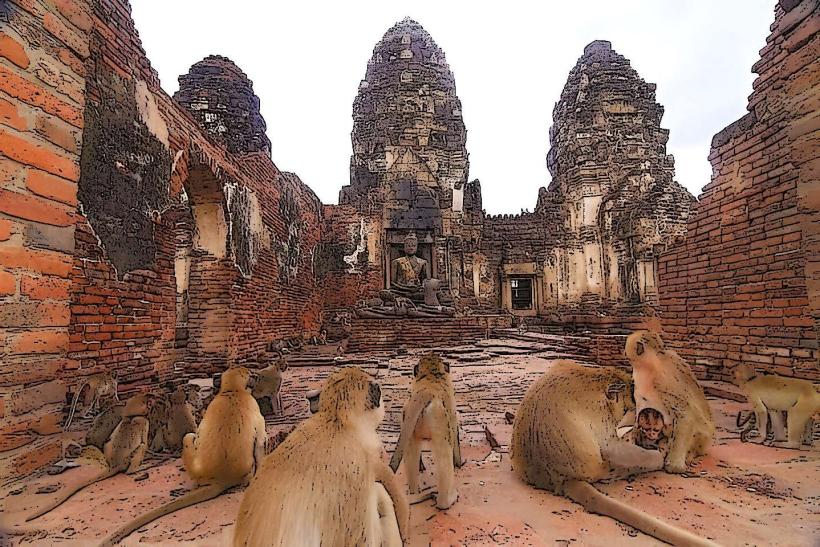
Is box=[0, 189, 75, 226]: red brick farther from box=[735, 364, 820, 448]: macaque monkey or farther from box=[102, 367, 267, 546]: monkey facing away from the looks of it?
box=[735, 364, 820, 448]: macaque monkey

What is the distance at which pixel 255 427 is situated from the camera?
2643mm

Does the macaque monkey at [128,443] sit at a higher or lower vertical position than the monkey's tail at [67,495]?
higher

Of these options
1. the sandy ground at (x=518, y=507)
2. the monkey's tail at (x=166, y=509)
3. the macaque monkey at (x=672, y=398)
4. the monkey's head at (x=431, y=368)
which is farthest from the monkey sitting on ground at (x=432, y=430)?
the macaque monkey at (x=672, y=398)

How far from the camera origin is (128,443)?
288cm

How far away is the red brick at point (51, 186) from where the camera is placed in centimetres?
238

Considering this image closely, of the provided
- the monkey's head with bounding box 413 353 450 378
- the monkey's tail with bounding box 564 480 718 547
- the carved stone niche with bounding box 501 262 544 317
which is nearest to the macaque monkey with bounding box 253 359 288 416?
the monkey's head with bounding box 413 353 450 378

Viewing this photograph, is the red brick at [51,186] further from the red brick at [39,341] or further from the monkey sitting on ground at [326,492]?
the monkey sitting on ground at [326,492]

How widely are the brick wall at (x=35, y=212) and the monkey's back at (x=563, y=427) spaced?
2.83 metres

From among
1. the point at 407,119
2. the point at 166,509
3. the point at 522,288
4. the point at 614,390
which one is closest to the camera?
the point at 166,509

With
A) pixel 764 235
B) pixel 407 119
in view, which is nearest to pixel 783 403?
pixel 764 235

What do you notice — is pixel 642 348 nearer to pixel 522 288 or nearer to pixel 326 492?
pixel 326 492

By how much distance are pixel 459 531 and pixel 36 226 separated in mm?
2798

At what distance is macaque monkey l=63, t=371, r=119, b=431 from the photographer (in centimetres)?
367

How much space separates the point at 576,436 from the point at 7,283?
10.3 feet
